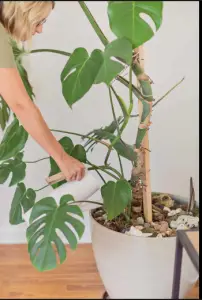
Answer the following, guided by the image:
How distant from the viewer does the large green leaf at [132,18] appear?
0.91m

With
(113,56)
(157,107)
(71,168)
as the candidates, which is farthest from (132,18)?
(157,107)

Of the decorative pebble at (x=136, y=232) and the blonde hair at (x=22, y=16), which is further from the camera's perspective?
the decorative pebble at (x=136, y=232)

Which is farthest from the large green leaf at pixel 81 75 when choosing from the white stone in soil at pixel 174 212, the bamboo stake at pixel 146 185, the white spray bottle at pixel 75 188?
the white stone in soil at pixel 174 212

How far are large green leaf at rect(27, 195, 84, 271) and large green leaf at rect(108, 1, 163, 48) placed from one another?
1.56 ft

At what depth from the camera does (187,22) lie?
171cm

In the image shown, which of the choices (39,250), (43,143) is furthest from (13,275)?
(43,143)

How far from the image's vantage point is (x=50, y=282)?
92cm

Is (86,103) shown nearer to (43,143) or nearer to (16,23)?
(43,143)

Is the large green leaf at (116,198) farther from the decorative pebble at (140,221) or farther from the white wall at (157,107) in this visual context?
the white wall at (157,107)

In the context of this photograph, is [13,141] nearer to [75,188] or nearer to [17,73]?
[75,188]

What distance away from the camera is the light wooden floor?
0.86 m

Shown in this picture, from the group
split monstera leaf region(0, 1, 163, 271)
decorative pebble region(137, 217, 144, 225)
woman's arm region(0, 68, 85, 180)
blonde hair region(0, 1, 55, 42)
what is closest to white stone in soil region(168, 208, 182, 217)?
decorative pebble region(137, 217, 144, 225)

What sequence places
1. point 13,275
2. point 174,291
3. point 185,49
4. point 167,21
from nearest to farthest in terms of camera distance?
point 174,291 < point 13,275 < point 167,21 < point 185,49

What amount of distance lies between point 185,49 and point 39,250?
1033 mm
